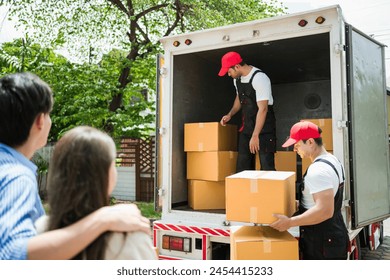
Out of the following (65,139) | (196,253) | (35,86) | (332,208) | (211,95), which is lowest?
(196,253)

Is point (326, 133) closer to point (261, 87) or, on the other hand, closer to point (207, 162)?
point (261, 87)

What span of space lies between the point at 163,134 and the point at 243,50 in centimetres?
142

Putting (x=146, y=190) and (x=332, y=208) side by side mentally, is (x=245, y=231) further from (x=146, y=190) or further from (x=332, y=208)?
(x=146, y=190)

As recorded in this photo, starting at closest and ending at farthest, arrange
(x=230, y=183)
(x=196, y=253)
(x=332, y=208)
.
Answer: (x=332, y=208) → (x=230, y=183) → (x=196, y=253)

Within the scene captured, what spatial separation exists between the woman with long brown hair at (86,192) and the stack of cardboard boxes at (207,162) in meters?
2.79

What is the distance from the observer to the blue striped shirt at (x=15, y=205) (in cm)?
100

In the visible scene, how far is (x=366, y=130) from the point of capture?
3314mm

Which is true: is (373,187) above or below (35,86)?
below

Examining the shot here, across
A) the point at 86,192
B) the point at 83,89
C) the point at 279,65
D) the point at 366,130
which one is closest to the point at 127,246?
the point at 86,192

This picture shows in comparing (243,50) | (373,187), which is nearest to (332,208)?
(373,187)

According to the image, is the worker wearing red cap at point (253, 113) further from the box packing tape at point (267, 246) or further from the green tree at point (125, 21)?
the green tree at point (125, 21)

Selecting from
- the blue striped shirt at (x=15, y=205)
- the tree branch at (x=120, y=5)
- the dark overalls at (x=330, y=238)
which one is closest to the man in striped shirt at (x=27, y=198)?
the blue striped shirt at (x=15, y=205)

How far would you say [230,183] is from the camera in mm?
2725

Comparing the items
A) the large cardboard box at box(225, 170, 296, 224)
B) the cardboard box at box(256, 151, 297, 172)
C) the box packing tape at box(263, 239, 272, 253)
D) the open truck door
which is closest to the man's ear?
the large cardboard box at box(225, 170, 296, 224)
